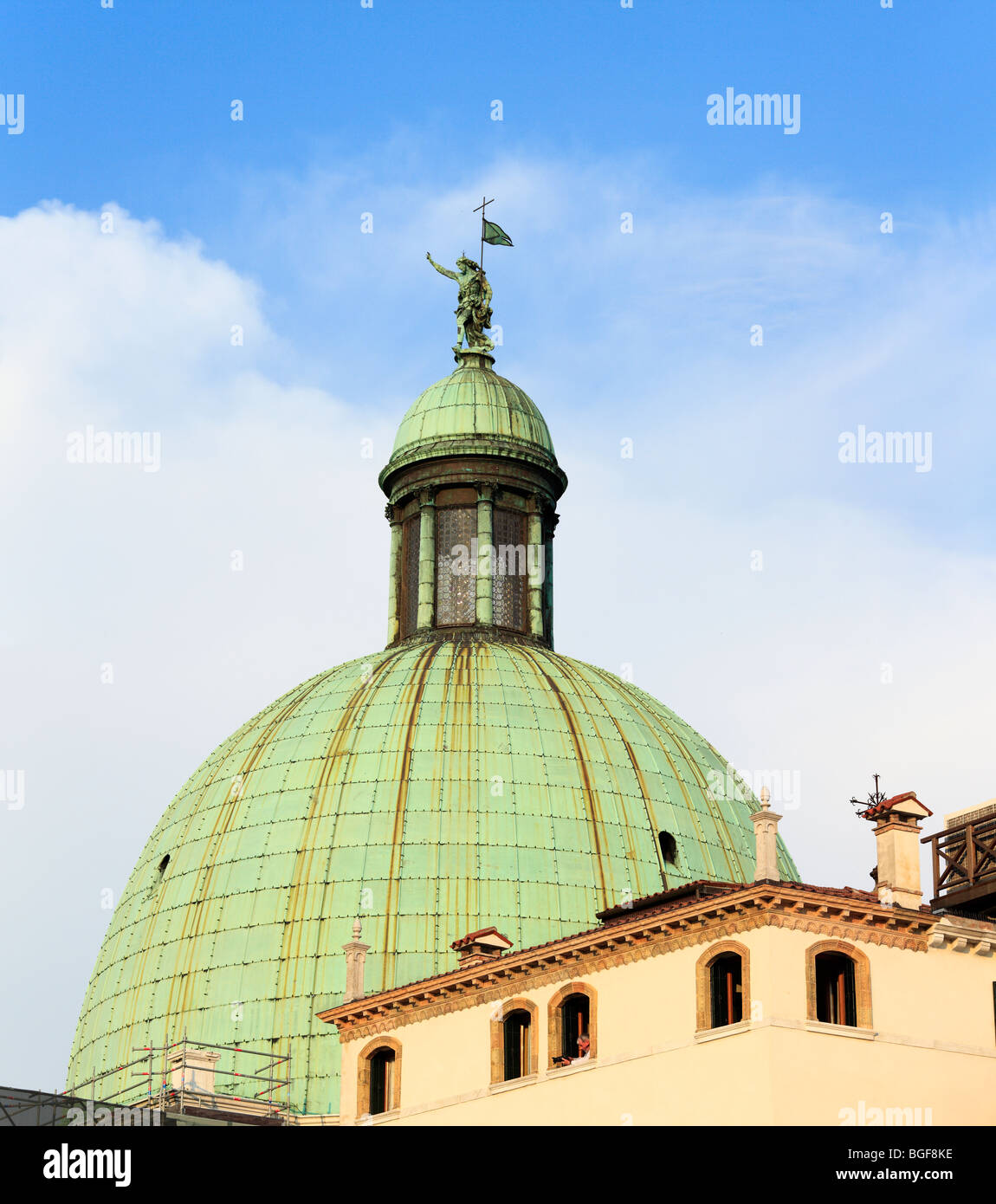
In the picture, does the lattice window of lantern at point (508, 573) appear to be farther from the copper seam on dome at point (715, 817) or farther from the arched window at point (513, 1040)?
the arched window at point (513, 1040)

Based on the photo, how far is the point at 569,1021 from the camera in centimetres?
6825

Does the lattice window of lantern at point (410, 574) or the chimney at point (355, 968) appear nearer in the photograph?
the chimney at point (355, 968)

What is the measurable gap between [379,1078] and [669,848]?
1544cm

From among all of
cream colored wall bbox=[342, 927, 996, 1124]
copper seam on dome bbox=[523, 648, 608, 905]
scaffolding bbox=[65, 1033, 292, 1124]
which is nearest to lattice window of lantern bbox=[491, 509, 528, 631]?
copper seam on dome bbox=[523, 648, 608, 905]

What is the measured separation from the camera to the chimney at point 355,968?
74875 mm

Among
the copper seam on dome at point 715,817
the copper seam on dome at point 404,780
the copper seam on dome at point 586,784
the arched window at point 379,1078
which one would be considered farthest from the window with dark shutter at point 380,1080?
the copper seam on dome at point 715,817

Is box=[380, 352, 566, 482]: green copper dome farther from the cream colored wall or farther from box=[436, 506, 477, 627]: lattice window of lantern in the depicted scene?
the cream colored wall

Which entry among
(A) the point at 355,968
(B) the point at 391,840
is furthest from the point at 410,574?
(A) the point at 355,968

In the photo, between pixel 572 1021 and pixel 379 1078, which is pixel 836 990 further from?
pixel 379 1078

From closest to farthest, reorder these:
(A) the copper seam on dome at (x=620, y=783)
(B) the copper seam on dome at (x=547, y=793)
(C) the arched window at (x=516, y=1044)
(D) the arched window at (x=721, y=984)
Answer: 1. (D) the arched window at (x=721, y=984)
2. (C) the arched window at (x=516, y=1044)
3. (B) the copper seam on dome at (x=547, y=793)
4. (A) the copper seam on dome at (x=620, y=783)

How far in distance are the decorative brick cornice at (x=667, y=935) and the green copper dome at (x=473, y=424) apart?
32.2 m

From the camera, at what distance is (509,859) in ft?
269

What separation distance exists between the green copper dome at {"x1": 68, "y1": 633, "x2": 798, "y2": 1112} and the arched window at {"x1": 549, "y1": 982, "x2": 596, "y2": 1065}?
11.2 m
